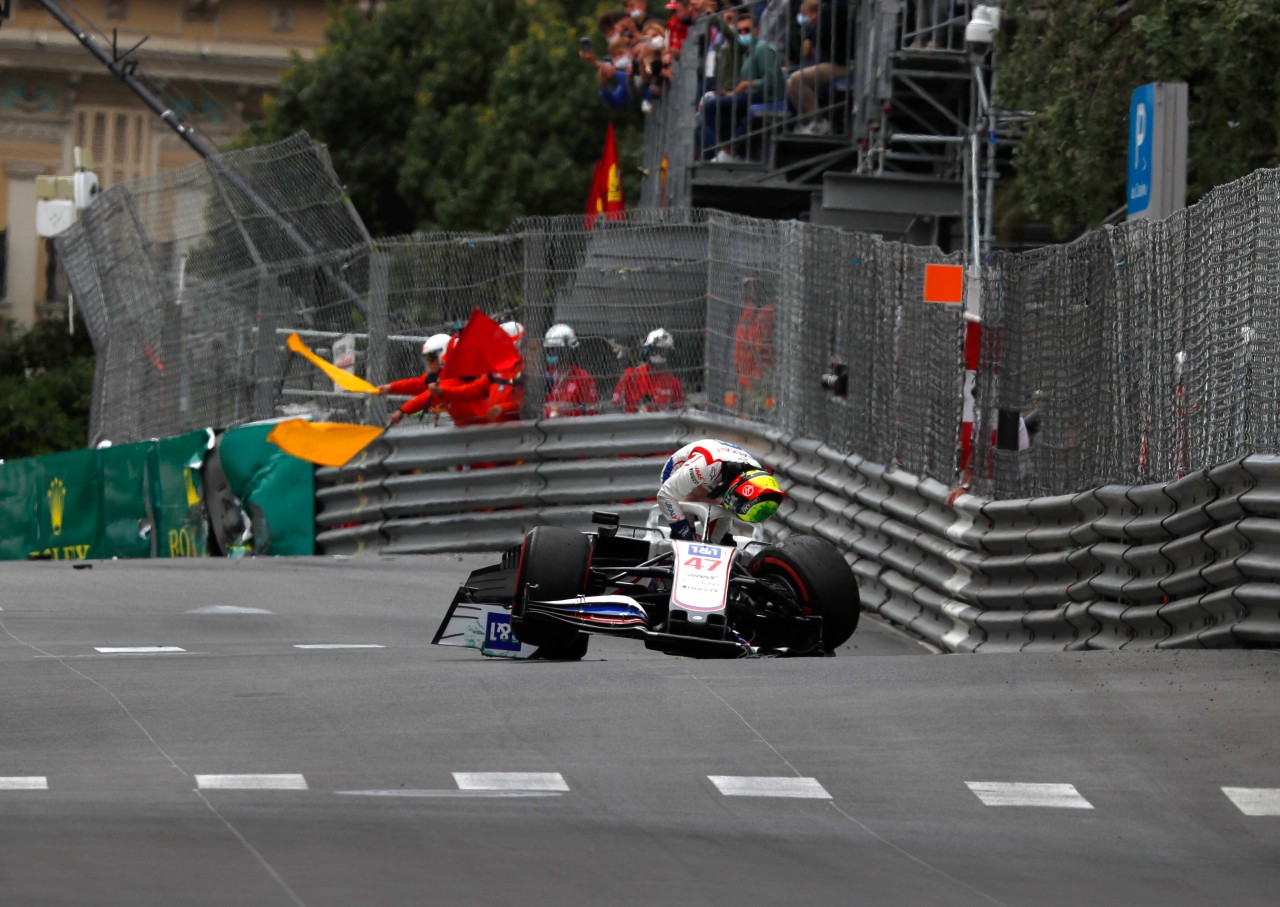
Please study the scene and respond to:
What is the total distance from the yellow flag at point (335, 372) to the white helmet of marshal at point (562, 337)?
1.54 m

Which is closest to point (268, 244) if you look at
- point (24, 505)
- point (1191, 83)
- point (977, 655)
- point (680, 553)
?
point (24, 505)

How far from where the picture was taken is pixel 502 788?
7.78 metres

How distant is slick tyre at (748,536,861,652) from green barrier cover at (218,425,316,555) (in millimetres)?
8694

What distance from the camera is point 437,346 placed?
18625 millimetres

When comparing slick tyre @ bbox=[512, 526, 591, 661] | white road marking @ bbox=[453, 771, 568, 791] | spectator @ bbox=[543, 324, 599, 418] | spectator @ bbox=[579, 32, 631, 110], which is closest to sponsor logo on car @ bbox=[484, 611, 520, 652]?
slick tyre @ bbox=[512, 526, 591, 661]

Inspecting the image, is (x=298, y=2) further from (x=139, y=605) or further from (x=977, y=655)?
(x=977, y=655)

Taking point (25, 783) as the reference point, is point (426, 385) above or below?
above

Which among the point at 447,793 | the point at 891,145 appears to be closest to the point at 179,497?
the point at 891,145

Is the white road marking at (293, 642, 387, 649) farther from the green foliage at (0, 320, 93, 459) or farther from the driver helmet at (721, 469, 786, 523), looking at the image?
the green foliage at (0, 320, 93, 459)

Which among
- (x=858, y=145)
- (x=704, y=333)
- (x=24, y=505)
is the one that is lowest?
(x=24, y=505)

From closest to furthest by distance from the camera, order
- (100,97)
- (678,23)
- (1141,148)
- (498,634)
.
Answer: (498,634)
(1141,148)
(678,23)
(100,97)

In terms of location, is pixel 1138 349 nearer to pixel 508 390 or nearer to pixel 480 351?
pixel 508 390

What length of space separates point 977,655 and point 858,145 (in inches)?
536

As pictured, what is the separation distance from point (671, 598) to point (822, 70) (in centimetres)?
1328
